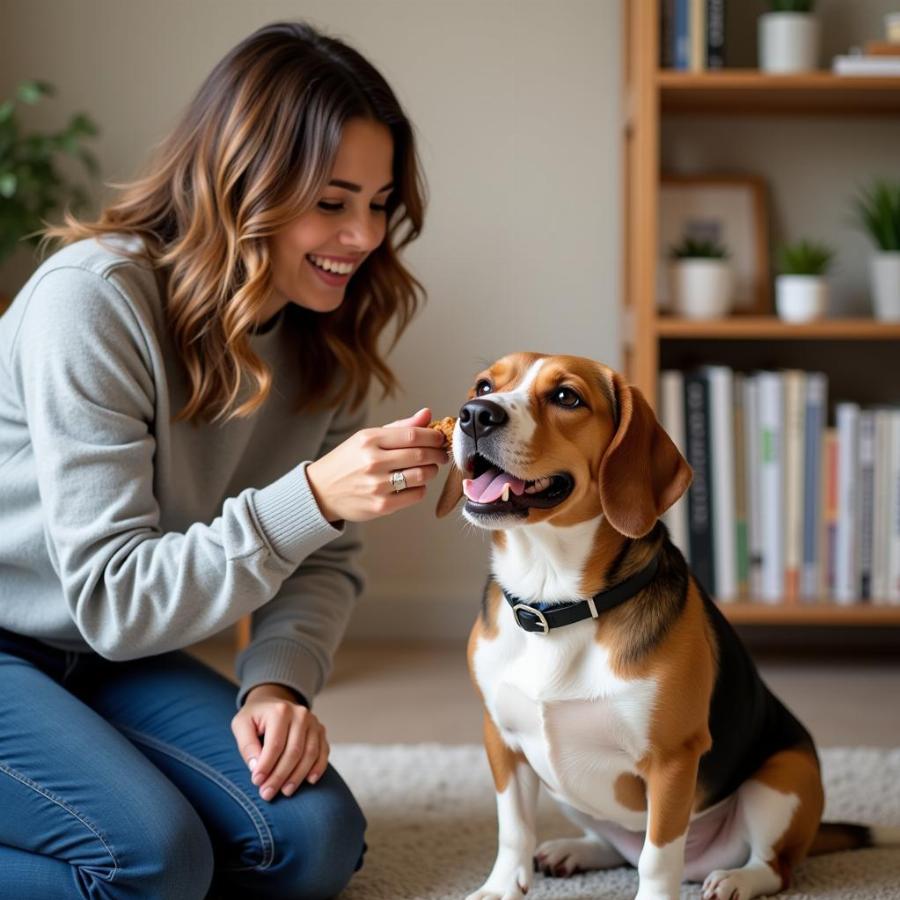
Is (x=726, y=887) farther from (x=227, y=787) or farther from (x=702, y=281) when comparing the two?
(x=702, y=281)

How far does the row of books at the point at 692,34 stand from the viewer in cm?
270

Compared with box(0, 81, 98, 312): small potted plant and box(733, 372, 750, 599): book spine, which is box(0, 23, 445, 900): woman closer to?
box(0, 81, 98, 312): small potted plant

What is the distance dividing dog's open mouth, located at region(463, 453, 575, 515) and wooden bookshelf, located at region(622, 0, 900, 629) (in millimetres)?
1289

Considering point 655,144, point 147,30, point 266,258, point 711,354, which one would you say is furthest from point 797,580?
point 147,30

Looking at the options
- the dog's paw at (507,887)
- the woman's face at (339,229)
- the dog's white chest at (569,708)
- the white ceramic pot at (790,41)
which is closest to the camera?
the dog's white chest at (569,708)

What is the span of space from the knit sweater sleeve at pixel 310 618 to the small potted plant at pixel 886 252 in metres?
1.36

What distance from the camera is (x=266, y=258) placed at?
1.63 metres

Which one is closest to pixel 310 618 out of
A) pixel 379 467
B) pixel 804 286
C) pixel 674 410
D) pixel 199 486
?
pixel 199 486

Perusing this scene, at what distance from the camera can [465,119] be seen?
2992 mm

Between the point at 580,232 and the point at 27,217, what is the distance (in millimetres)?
1234

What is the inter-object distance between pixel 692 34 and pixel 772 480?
0.96 meters

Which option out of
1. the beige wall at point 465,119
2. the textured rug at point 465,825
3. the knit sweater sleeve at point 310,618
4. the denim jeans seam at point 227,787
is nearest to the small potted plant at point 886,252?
the beige wall at point 465,119

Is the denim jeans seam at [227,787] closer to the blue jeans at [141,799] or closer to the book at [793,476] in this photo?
the blue jeans at [141,799]

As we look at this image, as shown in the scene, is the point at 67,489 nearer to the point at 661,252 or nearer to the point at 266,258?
the point at 266,258
